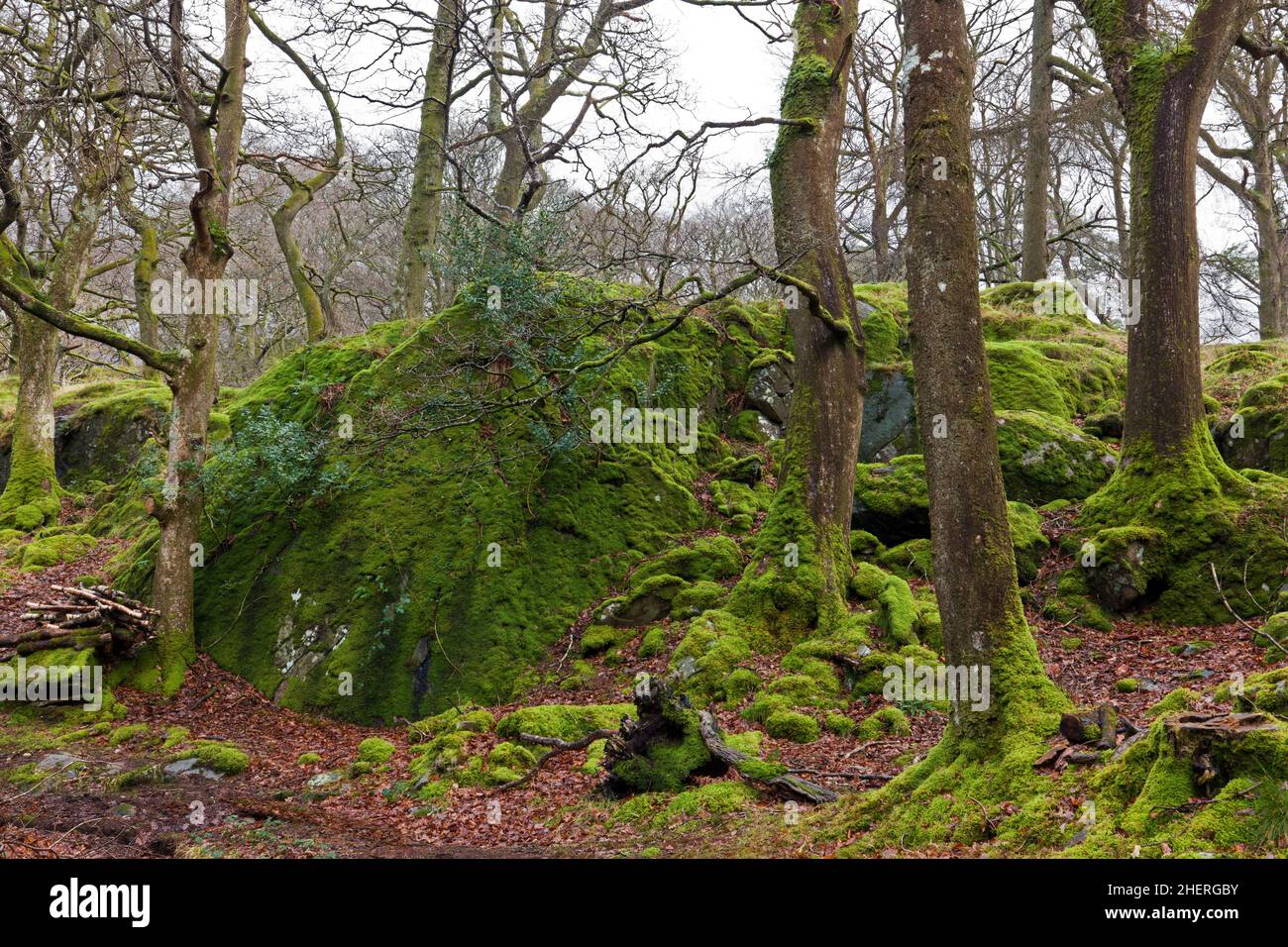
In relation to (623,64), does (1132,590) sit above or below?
below

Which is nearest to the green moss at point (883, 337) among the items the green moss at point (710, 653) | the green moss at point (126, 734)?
the green moss at point (710, 653)

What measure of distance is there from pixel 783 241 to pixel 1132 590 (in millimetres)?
5087

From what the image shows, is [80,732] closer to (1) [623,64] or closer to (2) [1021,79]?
(1) [623,64]

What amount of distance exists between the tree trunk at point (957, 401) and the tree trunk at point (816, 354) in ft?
11.1

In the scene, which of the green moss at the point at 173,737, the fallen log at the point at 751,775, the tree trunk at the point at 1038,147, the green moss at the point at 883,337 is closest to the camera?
the fallen log at the point at 751,775

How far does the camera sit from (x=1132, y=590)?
817 cm

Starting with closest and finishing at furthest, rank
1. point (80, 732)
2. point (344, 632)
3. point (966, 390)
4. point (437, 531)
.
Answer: point (966, 390)
point (80, 732)
point (344, 632)
point (437, 531)

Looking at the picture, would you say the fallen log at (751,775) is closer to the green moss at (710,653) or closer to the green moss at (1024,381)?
the green moss at (710,653)

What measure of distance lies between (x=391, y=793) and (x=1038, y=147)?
16.9m

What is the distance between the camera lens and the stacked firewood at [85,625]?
8.56 m

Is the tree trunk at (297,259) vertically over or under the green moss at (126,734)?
over

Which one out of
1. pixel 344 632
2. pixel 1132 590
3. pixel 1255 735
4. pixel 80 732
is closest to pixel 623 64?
pixel 344 632
